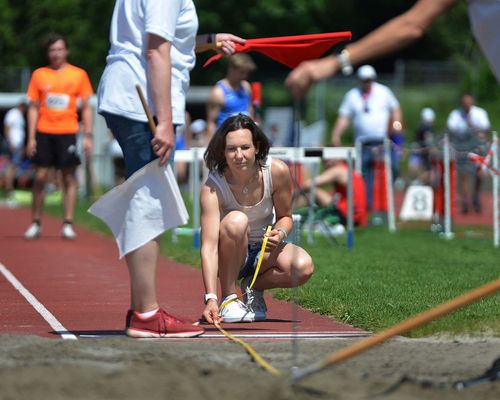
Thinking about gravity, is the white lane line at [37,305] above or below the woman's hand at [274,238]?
below

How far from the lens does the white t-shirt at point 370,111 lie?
1944 cm

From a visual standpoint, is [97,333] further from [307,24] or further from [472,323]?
[307,24]

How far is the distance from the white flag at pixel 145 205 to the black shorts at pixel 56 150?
850 cm

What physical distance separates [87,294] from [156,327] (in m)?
2.91

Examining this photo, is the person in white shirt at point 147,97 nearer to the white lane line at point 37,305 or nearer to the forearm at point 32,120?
the white lane line at point 37,305

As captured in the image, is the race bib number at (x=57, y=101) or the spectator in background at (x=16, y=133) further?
the spectator in background at (x=16, y=133)

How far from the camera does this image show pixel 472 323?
7.71m

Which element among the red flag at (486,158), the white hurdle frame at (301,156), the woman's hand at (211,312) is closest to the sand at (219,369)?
the woman's hand at (211,312)

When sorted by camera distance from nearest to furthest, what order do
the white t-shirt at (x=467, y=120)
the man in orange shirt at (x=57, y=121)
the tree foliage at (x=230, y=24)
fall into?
the man in orange shirt at (x=57, y=121) → the white t-shirt at (x=467, y=120) → the tree foliage at (x=230, y=24)

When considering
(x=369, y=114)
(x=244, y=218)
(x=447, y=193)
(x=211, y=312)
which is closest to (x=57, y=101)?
(x=447, y=193)

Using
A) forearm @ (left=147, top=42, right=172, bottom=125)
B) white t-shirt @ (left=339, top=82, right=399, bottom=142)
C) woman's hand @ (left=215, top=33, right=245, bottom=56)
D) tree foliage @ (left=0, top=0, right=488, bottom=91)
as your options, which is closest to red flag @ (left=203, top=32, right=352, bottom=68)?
woman's hand @ (left=215, top=33, right=245, bottom=56)

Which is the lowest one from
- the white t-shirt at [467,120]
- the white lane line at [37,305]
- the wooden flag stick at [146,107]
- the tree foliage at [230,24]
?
the white lane line at [37,305]

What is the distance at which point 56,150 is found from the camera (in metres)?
15.6

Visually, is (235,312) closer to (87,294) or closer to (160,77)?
(160,77)
